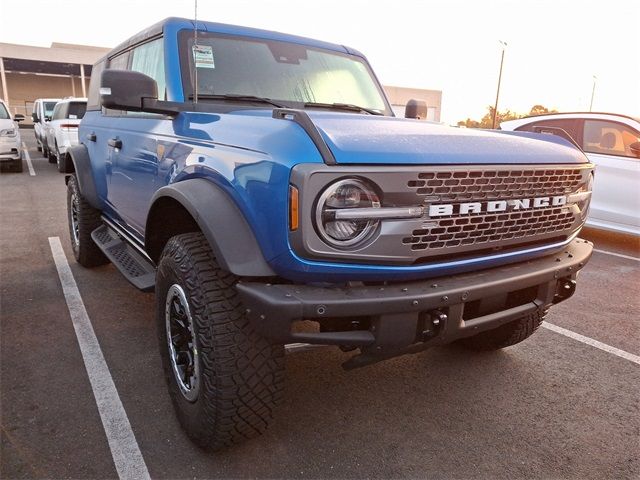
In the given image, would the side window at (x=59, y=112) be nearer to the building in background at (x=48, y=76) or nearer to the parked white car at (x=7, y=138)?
the parked white car at (x=7, y=138)

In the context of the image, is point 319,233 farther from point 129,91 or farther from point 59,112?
point 59,112

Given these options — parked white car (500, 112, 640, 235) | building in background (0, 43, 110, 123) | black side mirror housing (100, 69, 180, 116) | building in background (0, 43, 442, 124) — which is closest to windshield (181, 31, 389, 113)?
black side mirror housing (100, 69, 180, 116)

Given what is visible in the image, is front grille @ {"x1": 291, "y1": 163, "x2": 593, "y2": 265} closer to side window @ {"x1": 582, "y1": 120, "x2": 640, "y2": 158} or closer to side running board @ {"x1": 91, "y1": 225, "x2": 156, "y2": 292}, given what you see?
side running board @ {"x1": 91, "y1": 225, "x2": 156, "y2": 292}

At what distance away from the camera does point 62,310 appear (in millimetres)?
3910

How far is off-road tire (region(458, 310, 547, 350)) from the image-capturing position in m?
3.08

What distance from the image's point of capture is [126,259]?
363 cm

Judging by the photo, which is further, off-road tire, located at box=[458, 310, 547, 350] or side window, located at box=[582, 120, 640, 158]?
side window, located at box=[582, 120, 640, 158]

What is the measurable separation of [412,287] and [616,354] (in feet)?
7.92

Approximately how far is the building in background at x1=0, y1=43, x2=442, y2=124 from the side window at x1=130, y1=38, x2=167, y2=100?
127 feet

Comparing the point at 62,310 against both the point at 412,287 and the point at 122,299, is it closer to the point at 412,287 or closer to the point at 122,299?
the point at 122,299

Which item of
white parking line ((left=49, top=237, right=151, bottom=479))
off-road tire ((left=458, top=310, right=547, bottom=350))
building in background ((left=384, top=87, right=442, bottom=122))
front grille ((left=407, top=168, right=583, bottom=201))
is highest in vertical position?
building in background ((left=384, top=87, right=442, bottom=122))

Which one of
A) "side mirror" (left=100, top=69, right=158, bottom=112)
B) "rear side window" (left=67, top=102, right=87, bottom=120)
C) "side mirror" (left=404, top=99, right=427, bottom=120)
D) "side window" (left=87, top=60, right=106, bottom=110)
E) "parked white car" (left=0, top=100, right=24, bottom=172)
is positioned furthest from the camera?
"rear side window" (left=67, top=102, right=87, bottom=120)

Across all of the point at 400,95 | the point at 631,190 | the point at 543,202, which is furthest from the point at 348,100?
the point at 400,95

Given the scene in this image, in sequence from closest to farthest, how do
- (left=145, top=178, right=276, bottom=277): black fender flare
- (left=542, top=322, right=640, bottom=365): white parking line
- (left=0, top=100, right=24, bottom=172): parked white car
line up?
(left=145, top=178, right=276, bottom=277): black fender flare < (left=542, top=322, right=640, bottom=365): white parking line < (left=0, top=100, right=24, bottom=172): parked white car
